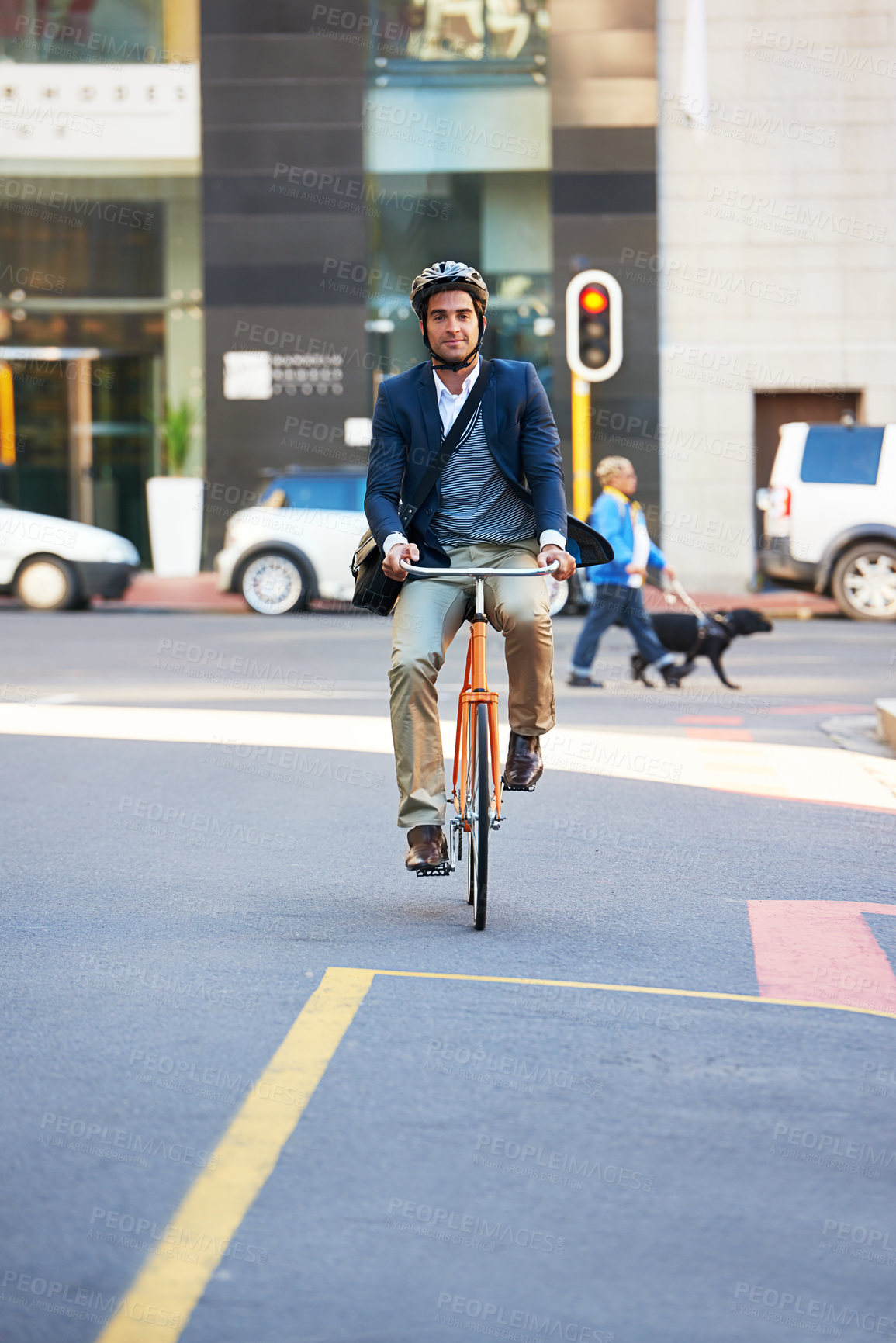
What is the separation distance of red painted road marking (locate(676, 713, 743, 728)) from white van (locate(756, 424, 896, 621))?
28.3ft

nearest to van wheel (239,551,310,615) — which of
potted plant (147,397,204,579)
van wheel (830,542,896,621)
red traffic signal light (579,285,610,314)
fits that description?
red traffic signal light (579,285,610,314)

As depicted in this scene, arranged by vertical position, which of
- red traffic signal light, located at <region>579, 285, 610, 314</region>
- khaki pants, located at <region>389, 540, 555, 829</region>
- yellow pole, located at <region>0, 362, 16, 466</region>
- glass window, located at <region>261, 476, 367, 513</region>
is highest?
red traffic signal light, located at <region>579, 285, 610, 314</region>

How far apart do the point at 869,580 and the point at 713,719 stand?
9.12 metres

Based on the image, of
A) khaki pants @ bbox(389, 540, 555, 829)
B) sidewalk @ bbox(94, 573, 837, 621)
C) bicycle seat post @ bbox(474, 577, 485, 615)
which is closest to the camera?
bicycle seat post @ bbox(474, 577, 485, 615)

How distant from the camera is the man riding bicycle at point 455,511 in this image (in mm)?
5820

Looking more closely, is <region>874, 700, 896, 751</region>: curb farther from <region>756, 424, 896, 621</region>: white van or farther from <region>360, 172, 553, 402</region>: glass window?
<region>360, 172, 553, 402</region>: glass window

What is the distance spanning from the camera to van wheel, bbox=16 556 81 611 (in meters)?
21.1

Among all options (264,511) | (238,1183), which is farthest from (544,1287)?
(264,511)

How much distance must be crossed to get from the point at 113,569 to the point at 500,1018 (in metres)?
17.4

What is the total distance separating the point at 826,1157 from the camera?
144 inches

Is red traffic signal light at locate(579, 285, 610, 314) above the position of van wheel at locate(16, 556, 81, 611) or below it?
above

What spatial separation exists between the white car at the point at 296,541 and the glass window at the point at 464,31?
810 centimetres

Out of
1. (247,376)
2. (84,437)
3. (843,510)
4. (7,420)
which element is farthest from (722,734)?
(7,420)

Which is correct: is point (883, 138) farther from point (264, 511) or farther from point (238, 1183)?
point (238, 1183)
